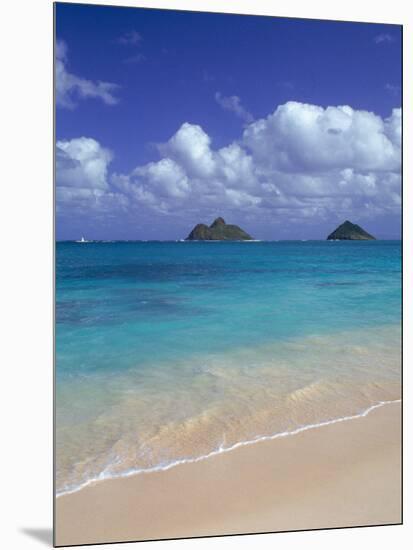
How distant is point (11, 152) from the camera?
10.4ft

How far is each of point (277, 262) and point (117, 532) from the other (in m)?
1.53

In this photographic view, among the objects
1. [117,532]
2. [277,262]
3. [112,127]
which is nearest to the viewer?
[117,532]

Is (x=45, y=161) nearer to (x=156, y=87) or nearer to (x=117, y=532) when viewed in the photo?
(x=156, y=87)

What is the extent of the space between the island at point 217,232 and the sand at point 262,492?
1.02 metres

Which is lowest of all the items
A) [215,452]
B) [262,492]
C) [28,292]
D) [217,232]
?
[262,492]

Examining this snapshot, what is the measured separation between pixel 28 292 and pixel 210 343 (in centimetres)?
93

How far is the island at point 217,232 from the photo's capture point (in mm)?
3494

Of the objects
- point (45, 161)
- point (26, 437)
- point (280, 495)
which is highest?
point (45, 161)

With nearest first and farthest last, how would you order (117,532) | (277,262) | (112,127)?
(117,532), (112,127), (277,262)

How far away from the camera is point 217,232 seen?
11.6 ft

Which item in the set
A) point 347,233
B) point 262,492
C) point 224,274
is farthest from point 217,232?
point 262,492

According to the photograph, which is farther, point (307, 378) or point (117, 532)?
point (307, 378)

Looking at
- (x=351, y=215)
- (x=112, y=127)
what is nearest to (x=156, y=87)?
(x=112, y=127)

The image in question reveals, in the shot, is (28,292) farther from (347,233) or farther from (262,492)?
(347,233)
